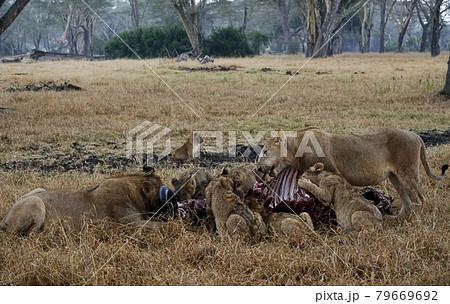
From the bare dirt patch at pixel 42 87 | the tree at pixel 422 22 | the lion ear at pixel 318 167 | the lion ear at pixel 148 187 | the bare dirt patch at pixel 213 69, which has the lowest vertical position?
the lion ear at pixel 148 187

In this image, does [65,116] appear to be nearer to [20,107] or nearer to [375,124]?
[20,107]

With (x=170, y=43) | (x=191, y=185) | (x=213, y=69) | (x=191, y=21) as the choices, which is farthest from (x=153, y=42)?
(x=191, y=185)

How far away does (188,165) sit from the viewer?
7.96 m

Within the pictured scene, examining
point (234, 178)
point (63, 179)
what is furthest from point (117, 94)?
point (234, 178)

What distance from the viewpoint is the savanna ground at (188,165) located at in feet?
12.5

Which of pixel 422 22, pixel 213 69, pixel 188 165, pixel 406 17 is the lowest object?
pixel 188 165

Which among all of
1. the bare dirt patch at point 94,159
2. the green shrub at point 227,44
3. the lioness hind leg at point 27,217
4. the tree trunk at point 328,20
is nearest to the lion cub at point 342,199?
the lioness hind leg at point 27,217

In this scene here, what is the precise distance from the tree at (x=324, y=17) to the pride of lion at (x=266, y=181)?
25.1 meters

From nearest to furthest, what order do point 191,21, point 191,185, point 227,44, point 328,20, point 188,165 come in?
point 191,185, point 188,165, point 328,20, point 191,21, point 227,44

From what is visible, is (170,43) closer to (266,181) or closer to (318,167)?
(266,181)

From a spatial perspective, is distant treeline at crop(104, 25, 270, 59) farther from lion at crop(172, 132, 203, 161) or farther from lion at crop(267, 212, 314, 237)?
lion at crop(267, 212, 314, 237)

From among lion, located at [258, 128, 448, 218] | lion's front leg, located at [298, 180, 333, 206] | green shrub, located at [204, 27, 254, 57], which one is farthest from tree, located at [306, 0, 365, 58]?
lion's front leg, located at [298, 180, 333, 206]

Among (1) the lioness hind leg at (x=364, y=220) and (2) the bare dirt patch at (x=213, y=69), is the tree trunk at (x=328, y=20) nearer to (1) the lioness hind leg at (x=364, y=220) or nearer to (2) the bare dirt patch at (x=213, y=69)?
(2) the bare dirt patch at (x=213, y=69)

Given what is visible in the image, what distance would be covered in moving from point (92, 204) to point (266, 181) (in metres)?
1.69
